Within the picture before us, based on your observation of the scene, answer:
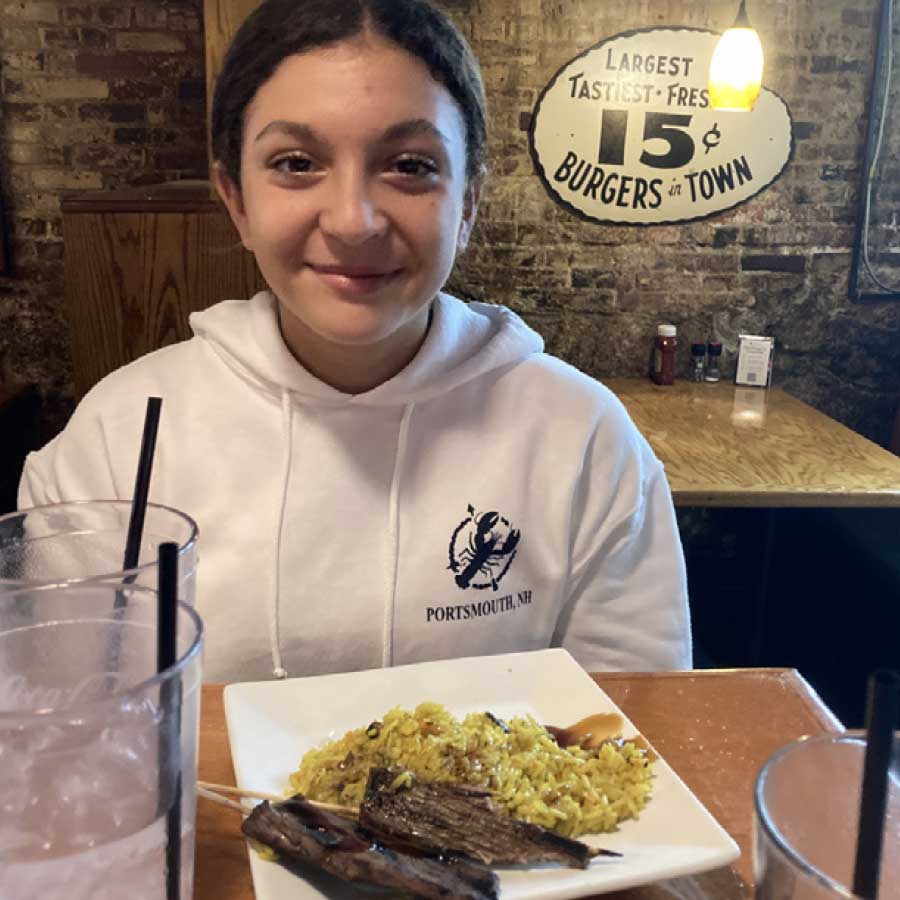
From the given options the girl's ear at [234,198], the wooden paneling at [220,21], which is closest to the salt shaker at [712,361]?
the wooden paneling at [220,21]

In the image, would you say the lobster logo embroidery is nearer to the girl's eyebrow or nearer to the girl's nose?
the girl's nose

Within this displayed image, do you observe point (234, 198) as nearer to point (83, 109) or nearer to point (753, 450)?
point (753, 450)

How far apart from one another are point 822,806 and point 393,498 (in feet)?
3.10

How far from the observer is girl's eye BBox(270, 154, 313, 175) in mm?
1284

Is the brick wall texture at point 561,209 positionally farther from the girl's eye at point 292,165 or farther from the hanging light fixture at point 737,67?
the girl's eye at point 292,165

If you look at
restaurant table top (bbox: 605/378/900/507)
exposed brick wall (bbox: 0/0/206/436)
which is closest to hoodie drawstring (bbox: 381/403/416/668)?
restaurant table top (bbox: 605/378/900/507)

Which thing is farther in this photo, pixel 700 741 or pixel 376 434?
pixel 376 434

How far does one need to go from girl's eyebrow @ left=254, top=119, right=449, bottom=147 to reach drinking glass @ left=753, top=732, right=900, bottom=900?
95cm

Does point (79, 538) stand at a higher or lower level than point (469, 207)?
lower

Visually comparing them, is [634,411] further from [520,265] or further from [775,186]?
[775,186]

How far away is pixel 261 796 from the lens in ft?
2.87

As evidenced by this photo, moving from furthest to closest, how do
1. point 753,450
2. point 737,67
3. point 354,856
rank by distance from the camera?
point 737,67 < point 753,450 < point 354,856

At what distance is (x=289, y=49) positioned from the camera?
4.25ft

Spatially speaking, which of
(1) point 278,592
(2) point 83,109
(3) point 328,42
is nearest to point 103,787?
(1) point 278,592
